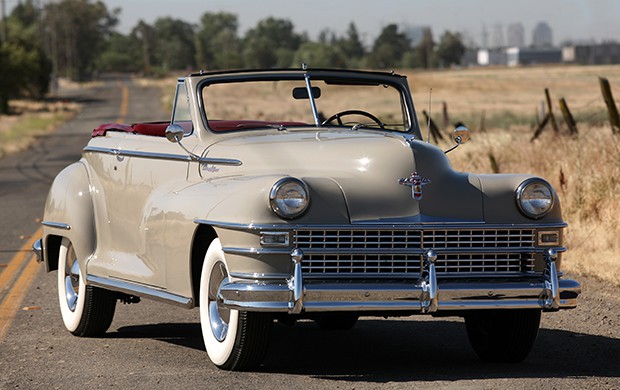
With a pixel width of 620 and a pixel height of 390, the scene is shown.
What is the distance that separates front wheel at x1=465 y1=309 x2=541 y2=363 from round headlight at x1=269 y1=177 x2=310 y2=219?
151cm

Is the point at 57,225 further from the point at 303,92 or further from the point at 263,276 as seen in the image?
the point at 263,276

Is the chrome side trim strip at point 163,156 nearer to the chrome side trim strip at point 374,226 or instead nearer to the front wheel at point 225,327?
the chrome side trim strip at point 374,226

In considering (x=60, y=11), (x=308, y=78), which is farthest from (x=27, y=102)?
(x=60, y=11)

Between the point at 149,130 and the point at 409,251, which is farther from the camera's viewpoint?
the point at 149,130

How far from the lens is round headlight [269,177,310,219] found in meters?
6.33

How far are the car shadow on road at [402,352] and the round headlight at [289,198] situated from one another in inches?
36.7

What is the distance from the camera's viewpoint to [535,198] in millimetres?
6816

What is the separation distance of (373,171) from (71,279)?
9.37ft

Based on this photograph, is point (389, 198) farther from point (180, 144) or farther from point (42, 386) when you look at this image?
point (42, 386)

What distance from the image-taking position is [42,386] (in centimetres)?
652

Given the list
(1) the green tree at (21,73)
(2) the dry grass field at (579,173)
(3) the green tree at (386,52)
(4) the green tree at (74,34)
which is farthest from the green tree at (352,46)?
(2) the dry grass field at (579,173)

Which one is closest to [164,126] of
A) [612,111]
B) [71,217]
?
[71,217]

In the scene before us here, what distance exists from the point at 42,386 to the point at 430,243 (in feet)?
7.02

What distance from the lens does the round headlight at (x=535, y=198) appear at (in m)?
6.76
